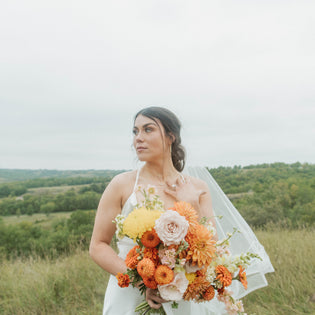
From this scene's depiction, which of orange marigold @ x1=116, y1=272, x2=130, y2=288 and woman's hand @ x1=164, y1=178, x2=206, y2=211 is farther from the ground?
woman's hand @ x1=164, y1=178, x2=206, y2=211

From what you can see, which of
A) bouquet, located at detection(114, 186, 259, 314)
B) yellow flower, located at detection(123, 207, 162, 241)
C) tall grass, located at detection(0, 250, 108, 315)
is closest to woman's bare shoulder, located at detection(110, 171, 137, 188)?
bouquet, located at detection(114, 186, 259, 314)

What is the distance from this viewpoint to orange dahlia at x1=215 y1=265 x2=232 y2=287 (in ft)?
5.96

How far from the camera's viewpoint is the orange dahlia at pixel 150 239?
1.67 m

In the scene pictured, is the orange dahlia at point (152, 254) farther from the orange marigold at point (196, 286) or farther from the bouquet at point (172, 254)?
the orange marigold at point (196, 286)

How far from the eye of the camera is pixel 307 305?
467 cm

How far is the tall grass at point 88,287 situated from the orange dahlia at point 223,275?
3.21 meters

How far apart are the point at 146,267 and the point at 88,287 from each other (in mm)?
4591

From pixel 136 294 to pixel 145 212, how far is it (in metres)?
1.03

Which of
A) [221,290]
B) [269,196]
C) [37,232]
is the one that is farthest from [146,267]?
[37,232]

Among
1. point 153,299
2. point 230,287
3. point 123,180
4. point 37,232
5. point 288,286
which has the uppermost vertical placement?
point 123,180

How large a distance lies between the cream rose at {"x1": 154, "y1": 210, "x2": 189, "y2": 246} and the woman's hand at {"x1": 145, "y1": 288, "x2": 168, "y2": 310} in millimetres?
416

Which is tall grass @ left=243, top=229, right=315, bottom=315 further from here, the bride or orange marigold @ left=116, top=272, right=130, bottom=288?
orange marigold @ left=116, top=272, right=130, bottom=288

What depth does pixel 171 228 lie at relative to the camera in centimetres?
161

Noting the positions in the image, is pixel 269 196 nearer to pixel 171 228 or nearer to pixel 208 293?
pixel 208 293
